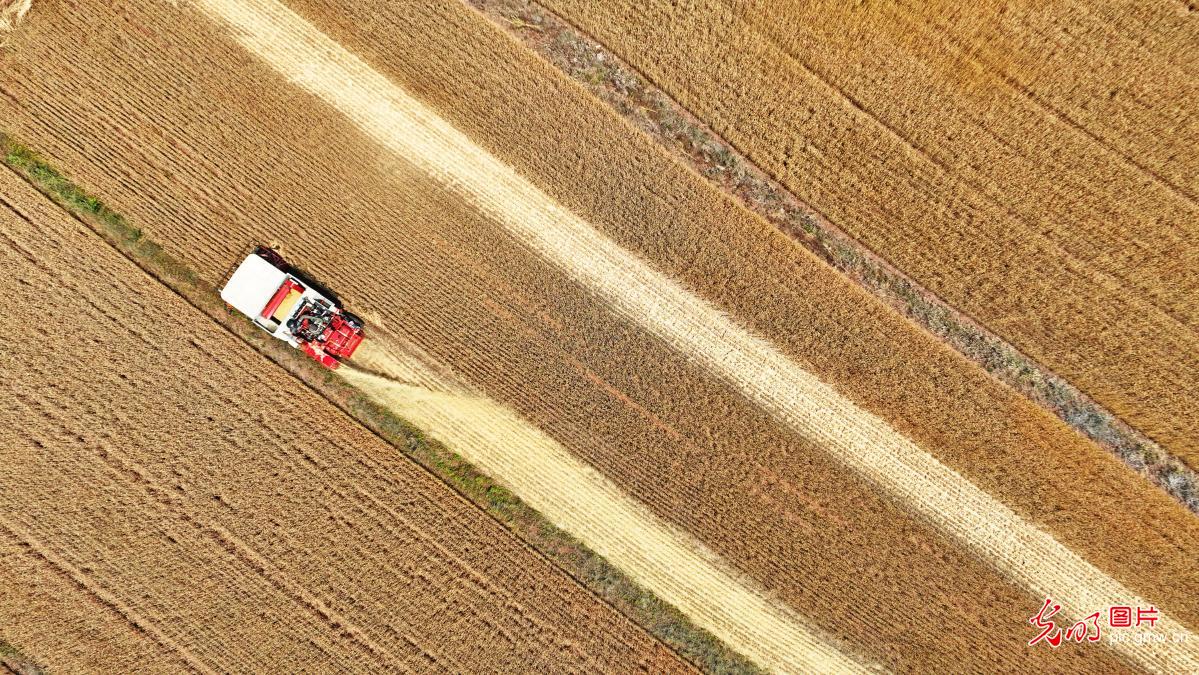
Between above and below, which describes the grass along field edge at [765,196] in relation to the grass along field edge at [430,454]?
above

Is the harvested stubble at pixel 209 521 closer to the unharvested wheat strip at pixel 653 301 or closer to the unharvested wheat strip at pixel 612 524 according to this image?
the unharvested wheat strip at pixel 612 524

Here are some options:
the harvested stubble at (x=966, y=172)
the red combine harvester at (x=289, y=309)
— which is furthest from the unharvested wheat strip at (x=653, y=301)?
the red combine harvester at (x=289, y=309)

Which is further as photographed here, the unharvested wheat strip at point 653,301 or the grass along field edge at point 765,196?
the grass along field edge at point 765,196

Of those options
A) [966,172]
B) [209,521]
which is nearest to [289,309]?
[209,521]

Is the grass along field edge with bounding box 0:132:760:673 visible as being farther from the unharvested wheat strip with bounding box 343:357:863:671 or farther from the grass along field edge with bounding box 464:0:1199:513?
the grass along field edge with bounding box 464:0:1199:513

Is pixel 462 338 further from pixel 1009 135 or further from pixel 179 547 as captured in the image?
pixel 1009 135

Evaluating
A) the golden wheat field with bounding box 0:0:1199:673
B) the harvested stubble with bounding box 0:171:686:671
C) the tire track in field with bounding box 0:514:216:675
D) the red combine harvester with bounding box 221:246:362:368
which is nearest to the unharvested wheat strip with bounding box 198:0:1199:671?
the golden wheat field with bounding box 0:0:1199:673

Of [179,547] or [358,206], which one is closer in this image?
[179,547]

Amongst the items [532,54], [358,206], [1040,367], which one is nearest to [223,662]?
[358,206]
